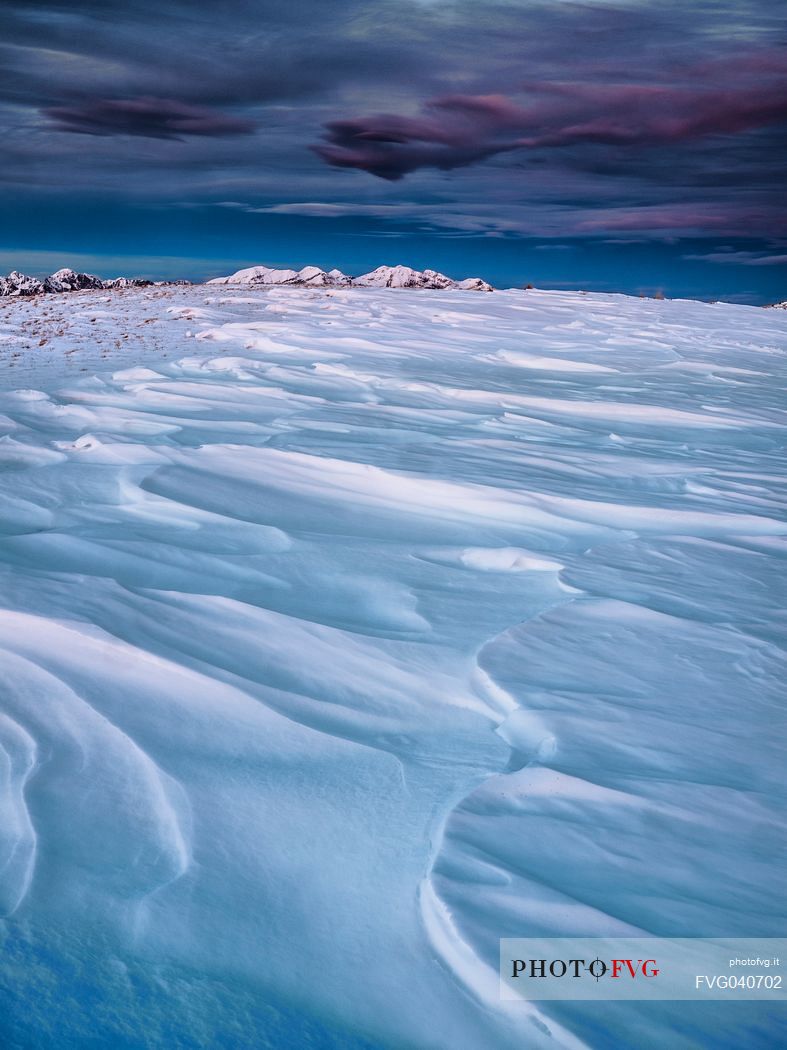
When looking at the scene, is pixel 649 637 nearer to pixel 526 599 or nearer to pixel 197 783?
pixel 526 599

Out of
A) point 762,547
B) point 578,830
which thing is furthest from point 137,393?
point 578,830

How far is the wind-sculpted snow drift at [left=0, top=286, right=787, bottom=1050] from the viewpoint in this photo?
0.90 m

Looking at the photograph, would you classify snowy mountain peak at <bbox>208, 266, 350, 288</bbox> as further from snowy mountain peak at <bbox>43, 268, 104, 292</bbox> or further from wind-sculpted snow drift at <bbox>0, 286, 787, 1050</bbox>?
wind-sculpted snow drift at <bbox>0, 286, 787, 1050</bbox>

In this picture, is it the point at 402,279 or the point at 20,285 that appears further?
the point at 402,279

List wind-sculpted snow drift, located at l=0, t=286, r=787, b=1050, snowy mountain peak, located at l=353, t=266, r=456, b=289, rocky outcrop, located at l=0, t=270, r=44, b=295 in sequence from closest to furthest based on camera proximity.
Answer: wind-sculpted snow drift, located at l=0, t=286, r=787, b=1050 → rocky outcrop, located at l=0, t=270, r=44, b=295 → snowy mountain peak, located at l=353, t=266, r=456, b=289

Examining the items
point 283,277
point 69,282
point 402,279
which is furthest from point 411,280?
point 69,282

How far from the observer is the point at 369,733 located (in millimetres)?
1313

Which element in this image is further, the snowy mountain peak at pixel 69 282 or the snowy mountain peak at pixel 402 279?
the snowy mountain peak at pixel 402 279

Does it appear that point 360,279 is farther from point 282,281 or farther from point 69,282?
point 69,282

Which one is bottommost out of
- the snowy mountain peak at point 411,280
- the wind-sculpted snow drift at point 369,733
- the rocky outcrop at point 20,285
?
the wind-sculpted snow drift at point 369,733

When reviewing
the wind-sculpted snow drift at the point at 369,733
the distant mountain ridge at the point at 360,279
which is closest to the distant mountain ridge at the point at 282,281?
the distant mountain ridge at the point at 360,279

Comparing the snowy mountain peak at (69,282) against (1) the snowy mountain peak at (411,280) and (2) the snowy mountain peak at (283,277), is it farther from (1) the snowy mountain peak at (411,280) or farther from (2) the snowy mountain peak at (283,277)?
(1) the snowy mountain peak at (411,280)

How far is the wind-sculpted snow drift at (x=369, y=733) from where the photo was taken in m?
0.90

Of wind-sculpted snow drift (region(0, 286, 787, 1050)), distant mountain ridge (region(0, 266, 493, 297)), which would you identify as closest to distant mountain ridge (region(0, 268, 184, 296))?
distant mountain ridge (region(0, 266, 493, 297))
